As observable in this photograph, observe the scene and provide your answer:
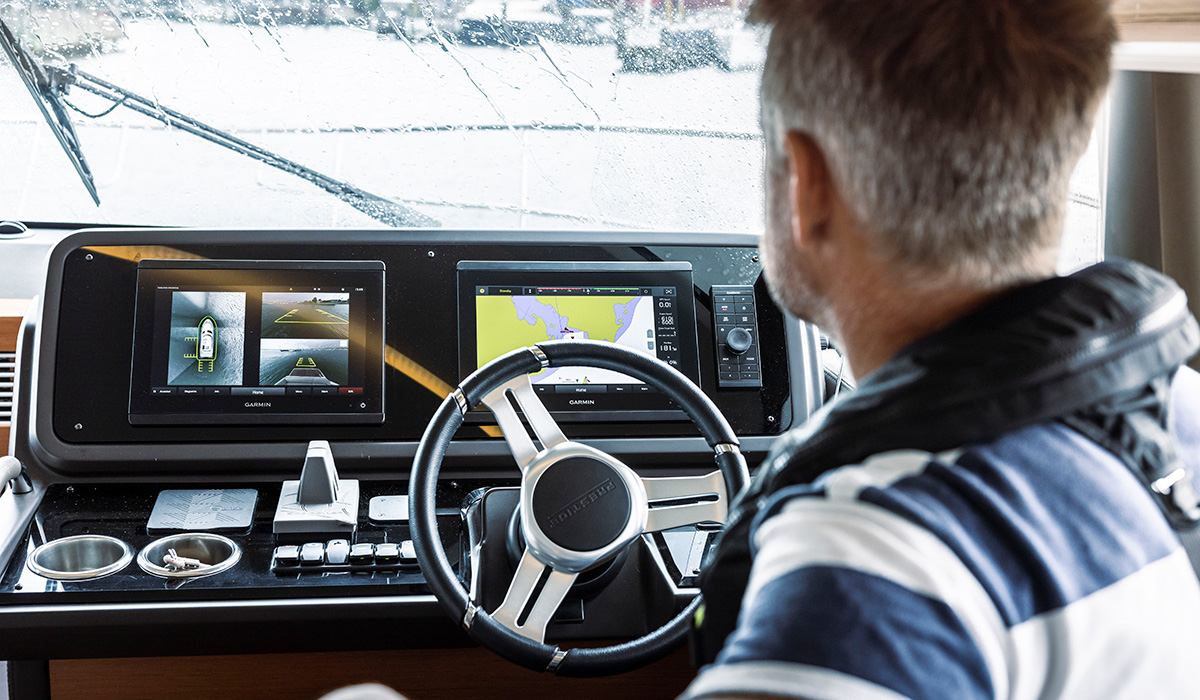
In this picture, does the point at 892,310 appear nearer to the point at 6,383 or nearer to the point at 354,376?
the point at 354,376

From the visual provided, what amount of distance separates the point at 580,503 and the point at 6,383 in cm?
123

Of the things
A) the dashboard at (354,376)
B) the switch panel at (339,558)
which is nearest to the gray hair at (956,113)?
the dashboard at (354,376)

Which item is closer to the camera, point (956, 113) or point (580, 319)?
point (956, 113)

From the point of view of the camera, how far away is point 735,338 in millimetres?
1801

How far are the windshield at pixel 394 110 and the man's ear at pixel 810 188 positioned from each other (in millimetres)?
1291

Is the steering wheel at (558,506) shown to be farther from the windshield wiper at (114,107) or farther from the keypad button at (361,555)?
the windshield wiper at (114,107)

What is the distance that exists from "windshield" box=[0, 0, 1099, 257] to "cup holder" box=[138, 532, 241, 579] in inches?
31.0

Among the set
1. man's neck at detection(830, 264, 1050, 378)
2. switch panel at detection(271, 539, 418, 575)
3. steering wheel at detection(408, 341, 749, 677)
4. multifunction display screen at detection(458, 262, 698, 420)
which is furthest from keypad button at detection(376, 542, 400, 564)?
man's neck at detection(830, 264, 1050, 378)

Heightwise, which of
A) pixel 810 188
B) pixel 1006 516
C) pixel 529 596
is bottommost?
pixel 529 596

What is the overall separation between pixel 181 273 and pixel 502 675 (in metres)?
0.89

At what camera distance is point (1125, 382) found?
677 mm

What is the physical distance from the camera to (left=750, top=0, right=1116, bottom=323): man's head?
0.70 meters

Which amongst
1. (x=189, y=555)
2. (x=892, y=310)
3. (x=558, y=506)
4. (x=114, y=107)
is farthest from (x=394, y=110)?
(x=892, y=310)

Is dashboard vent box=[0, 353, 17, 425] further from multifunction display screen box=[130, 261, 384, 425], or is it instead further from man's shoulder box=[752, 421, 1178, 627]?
man's shoulder box=[752, 421, 1178, 627]
